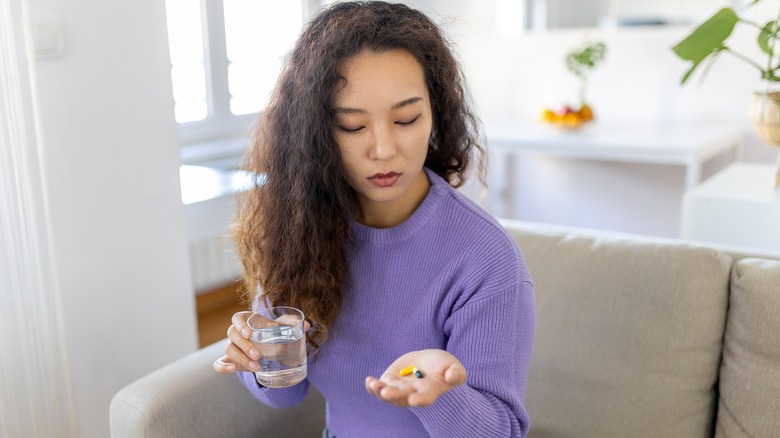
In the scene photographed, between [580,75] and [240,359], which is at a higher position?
[580,75]

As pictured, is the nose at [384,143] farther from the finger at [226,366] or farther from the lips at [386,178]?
the finger at [226,366]

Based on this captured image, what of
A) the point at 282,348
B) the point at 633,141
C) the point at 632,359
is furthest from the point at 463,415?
the point at 633,141

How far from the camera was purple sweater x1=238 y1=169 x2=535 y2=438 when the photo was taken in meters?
0.94

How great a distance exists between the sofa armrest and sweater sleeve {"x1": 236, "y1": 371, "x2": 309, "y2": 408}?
0.07 metres

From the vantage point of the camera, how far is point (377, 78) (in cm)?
96

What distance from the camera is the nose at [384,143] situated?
952mm

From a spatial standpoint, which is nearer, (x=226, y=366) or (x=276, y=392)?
(x=226, y=366)

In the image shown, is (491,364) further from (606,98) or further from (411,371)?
(606,98)

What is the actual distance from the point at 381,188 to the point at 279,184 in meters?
0.20

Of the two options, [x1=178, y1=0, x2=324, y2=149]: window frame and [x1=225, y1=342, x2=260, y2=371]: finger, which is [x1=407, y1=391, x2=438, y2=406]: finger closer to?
[x1=225, y1=342, x2=260, y2=371]: finger

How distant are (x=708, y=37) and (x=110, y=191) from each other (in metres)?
1.31

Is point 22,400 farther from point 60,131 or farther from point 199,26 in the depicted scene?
point 199,26

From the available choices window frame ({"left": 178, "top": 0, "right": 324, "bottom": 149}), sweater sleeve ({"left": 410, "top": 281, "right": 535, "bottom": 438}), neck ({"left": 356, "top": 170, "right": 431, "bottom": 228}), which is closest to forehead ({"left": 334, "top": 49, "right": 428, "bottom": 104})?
neck ({"left": 356, "top": 170, "right": 431, "bottom": 228})

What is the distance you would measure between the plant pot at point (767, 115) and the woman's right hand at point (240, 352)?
4.10ft
